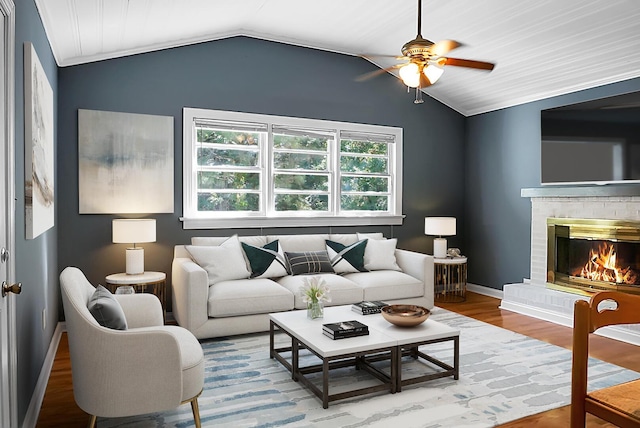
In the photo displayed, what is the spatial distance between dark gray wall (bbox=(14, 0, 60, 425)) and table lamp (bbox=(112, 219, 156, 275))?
846 millimetres

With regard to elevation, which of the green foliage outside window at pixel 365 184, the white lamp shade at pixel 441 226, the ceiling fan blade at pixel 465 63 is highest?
the ceiling fan blade at pixel 465 63

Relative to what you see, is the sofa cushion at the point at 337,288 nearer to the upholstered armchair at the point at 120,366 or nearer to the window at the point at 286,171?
the window at the point at 286,171

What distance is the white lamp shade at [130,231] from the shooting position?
4367mm

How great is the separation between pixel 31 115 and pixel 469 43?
3.96 metres

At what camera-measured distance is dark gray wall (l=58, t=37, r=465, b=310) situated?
457 cm

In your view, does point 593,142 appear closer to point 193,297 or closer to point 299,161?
point 299,161

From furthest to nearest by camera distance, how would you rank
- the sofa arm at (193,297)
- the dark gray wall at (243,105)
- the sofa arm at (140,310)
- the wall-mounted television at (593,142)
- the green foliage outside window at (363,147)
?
the green foliage outside window at (363,147) → the dark gray wall at (243,105) → the wall-mounted television at (593,142) → the sofa arm at (193,297) → the sofa arm at (140,310)

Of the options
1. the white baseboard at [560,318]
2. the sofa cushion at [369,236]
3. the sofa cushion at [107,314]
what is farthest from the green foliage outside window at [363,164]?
the sofa cushion at [107,314]

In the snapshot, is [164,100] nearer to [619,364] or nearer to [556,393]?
[556,393]

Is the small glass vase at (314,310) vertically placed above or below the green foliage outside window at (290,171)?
below

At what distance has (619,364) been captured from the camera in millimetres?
3660

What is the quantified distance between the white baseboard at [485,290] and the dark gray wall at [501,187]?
0.06 m

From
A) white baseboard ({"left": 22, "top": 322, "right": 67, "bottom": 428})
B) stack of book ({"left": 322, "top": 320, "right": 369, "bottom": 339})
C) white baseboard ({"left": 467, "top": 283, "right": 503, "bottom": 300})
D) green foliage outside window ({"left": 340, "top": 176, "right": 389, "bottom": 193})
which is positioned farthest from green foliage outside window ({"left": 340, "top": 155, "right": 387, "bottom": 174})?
white baseboard ({"left": 22, "top": 322, "right": 67, "bottom": 428})

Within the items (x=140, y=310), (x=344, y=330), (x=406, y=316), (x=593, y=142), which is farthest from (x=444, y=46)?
(x=593, y=142)
